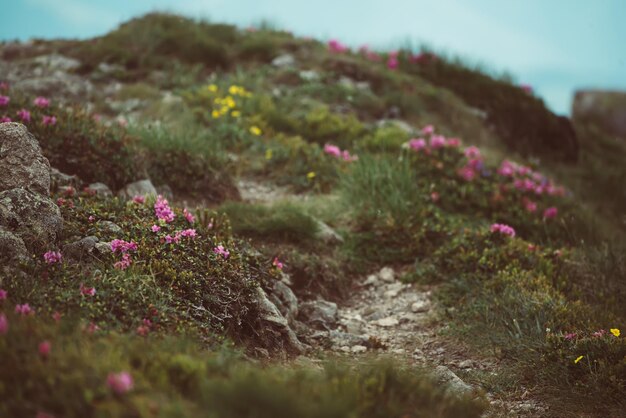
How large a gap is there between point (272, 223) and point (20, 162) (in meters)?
2.58

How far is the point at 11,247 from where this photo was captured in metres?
3.49

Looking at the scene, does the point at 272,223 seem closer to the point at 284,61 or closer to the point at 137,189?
the point at 137,189

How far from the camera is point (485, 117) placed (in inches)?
500

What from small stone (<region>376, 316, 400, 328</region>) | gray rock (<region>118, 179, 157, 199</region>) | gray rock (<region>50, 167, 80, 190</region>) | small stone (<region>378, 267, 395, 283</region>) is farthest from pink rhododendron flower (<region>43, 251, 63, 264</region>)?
small stone (<region>378, 267, 395, 283</region>)

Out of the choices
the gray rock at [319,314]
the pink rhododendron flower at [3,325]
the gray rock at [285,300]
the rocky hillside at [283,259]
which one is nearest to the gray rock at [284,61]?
the rocky hillside at [283,259]

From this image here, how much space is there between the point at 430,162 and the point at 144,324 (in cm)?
558

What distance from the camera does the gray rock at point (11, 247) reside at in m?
3.46

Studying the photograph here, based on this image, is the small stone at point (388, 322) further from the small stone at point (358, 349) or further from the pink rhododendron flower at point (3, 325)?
the pink rhododendron flower at point (3, 325)

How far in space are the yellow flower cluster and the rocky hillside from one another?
0.05 m

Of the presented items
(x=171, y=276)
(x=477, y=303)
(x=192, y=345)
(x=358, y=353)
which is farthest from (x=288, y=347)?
(x=477, y=303)

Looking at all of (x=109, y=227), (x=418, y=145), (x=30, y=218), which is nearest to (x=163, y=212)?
(x=109, y=227)

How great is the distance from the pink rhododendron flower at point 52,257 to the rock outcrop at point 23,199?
9cm

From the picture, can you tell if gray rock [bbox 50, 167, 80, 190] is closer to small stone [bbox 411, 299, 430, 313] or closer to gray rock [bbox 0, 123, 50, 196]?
gray rock [bbox 0, 123, 50, 196]

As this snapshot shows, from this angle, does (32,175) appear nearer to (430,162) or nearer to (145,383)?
(145,383)
